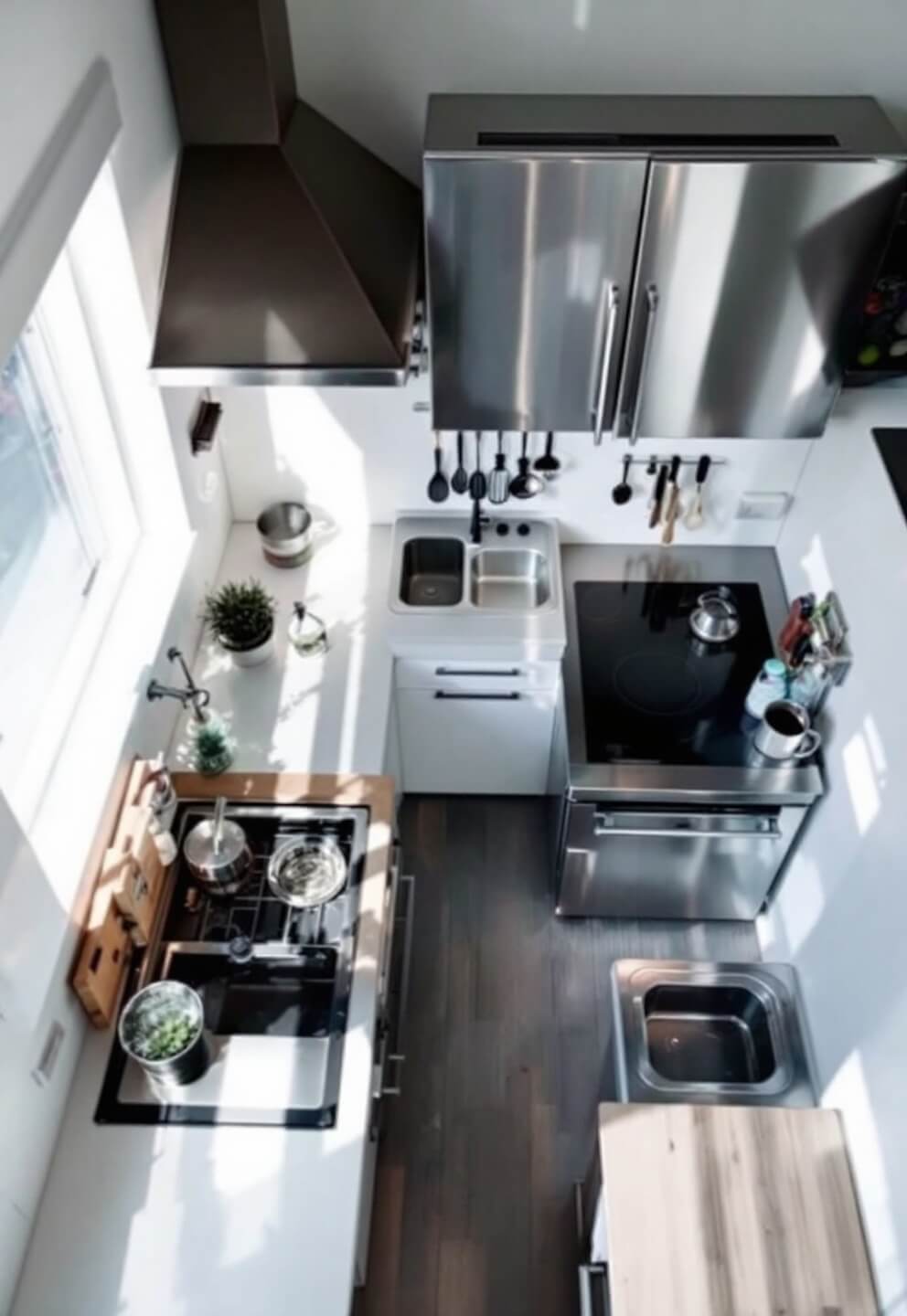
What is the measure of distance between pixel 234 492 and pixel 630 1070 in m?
2.00

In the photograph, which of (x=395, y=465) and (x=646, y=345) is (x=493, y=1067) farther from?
(x=646, y=345)

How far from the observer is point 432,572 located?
3246mm

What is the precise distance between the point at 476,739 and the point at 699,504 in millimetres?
994

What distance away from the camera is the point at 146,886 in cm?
226

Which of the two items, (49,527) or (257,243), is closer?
(257,243)

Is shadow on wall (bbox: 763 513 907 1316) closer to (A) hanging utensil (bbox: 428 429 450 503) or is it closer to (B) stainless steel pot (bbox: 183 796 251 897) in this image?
(A) hanging utensil (bbox: 428 429 450 503)

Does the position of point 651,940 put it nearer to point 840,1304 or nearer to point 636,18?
point 840,1304

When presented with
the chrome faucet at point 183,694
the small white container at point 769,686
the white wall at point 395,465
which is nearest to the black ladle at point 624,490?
the white wall at point 395,465

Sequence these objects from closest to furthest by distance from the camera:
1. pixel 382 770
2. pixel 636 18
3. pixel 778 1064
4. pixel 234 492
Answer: pixel 636 18
pixel 778 1064
pixel 382 770
pixel 234 492

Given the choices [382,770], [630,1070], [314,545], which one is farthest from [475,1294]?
[314,545]

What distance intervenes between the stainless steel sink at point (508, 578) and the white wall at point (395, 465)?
0.14 meters

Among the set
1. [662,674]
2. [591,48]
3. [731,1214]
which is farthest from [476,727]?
[591,48]

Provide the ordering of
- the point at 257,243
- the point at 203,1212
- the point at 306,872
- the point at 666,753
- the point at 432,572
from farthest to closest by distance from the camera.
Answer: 1. the point at 432,572
2. the point at 666,753
3. the point at 306,872
4. the point at 257,243
5. the point at 203,1212

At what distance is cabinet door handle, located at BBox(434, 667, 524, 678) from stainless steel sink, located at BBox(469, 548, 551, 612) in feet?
0.82
